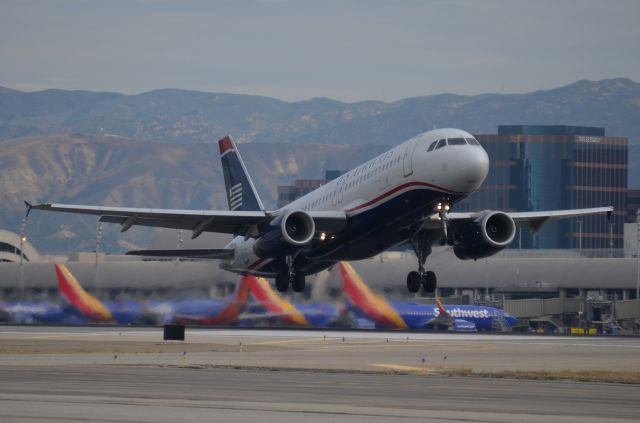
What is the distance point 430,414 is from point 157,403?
26.3 feet

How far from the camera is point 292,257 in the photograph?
217 ft

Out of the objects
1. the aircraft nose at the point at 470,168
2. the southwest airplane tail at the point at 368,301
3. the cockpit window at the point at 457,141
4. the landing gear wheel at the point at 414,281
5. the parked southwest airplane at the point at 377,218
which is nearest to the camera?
the aircraft nose at the point at 470,168

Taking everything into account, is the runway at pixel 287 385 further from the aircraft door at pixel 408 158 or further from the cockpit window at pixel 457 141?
the cockpit window at pixel 457 141

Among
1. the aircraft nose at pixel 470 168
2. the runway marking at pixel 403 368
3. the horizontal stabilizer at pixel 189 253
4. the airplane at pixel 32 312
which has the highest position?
the aircraft nose at pixel 470 168

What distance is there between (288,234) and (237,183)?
1966cm

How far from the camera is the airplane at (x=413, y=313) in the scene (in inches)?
3752

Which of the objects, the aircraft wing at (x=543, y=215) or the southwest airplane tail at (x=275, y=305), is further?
the southwest airplane tail at (x=275, y=305)

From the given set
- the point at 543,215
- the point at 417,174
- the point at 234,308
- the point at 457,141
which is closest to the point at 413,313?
the point at 234,308

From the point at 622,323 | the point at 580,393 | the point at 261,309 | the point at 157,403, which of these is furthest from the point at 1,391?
the point at 622,323

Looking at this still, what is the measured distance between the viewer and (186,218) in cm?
6606

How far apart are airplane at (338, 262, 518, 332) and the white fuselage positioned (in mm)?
31683

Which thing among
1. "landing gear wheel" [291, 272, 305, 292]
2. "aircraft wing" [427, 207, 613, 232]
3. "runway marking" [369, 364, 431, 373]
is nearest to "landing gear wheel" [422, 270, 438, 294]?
"aircraft wing" [427, 207, 613, 232]

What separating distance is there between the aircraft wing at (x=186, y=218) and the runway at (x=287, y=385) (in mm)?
6706

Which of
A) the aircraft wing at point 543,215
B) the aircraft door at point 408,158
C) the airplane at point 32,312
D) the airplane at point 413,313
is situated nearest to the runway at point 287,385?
the aircraft wing at point 543,215
